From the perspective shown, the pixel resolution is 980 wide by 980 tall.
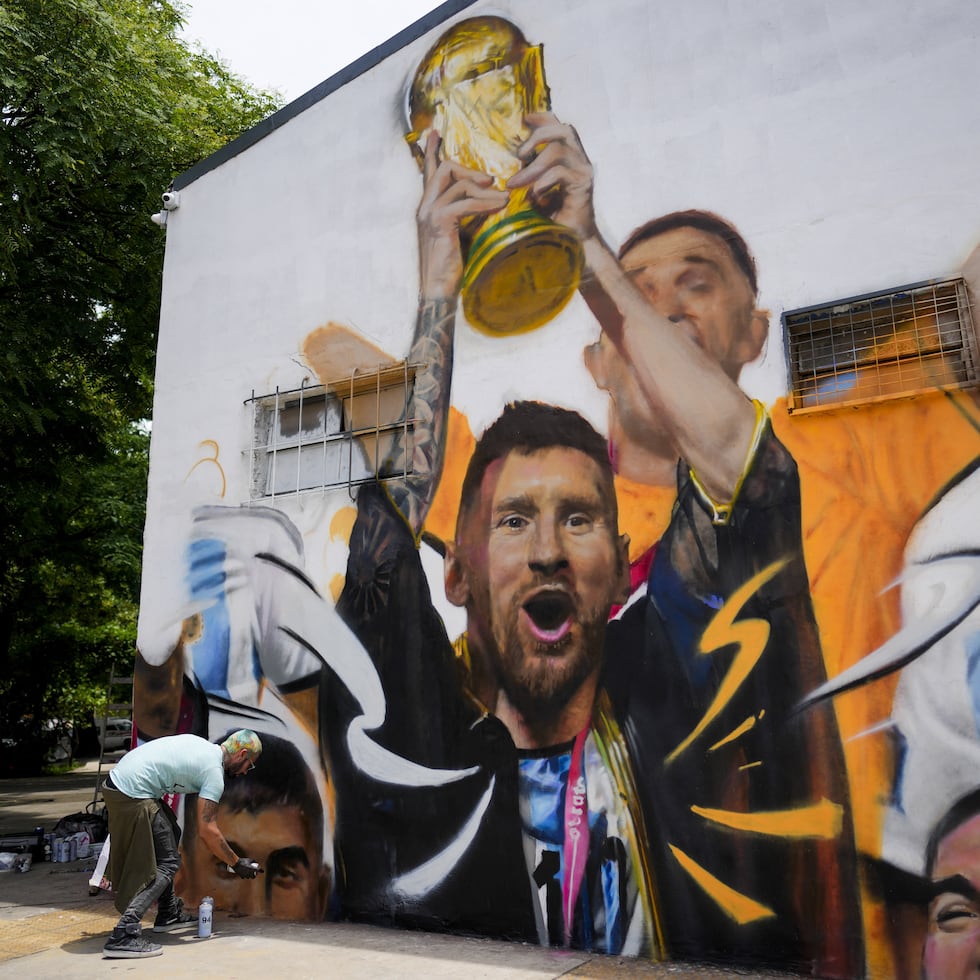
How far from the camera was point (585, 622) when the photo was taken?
5.93 metres

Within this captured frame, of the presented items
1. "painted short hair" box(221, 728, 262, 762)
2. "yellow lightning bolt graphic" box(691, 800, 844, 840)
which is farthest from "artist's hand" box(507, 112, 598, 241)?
"painted short hair" box(221, 728, 262, 762)

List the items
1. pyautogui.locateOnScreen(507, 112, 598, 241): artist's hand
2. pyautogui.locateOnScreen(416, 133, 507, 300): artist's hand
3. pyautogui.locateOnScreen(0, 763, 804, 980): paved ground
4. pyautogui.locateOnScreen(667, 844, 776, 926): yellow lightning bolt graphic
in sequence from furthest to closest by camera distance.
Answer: pyautogui.locateOnScreen(416, 133, 507, 300): artist's hand, pyautogui.locateOnScreen(507, 112, 598, 241): artist's hand, pyautogui.locateOnScreen(0, 763, 804, 980): paved ground, pyautogui.locateOnScreen(667, 844, 776, 926): yellow lightning bolt graphic

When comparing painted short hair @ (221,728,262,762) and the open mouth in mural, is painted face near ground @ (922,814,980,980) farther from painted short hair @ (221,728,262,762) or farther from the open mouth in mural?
painted short hair @ (221,728,262,762)

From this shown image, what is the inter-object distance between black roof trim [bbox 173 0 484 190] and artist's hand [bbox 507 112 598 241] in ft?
4.48

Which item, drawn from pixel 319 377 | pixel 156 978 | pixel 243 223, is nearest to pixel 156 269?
pixel 243 223

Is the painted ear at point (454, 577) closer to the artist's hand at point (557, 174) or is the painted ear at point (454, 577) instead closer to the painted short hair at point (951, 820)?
the artist's hand at point (557, 174)

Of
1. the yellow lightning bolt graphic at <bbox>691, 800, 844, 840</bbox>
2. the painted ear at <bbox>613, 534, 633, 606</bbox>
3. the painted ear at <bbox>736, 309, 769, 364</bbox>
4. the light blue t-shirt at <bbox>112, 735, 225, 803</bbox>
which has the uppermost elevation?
the painted ear at <bbox>736, 309, 769, 364</bbox>

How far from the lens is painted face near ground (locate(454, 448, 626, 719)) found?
19.5 ft

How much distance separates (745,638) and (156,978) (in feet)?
12.5

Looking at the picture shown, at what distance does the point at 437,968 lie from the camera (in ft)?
17.5

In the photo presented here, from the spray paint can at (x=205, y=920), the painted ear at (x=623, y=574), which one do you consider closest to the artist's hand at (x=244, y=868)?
the spray paint can at (x=205, y=920)

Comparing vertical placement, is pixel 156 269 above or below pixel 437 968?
above

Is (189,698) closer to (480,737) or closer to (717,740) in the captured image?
(480,737)

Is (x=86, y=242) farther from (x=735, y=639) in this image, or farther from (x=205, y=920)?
(x=735, y=639)
